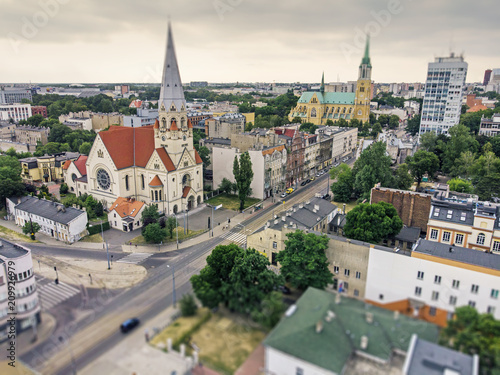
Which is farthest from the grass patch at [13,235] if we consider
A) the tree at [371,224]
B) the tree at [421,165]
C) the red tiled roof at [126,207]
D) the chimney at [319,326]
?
the tree at [421,165]

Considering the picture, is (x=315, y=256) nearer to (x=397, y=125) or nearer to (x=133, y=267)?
(x=133, y=267)

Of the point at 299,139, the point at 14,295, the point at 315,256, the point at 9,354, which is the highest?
the point at 299,139

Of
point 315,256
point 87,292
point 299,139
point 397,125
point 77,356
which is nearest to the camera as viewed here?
point 77,356

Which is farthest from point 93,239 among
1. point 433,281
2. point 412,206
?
point 412,206

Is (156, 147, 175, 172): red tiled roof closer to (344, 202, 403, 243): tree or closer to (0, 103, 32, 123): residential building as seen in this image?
(344, 202, 403, 243): tree

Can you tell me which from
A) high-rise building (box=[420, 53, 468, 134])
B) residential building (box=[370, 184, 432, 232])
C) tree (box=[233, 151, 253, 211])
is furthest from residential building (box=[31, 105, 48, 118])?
residential building (box=[370, 184, 432, 232])

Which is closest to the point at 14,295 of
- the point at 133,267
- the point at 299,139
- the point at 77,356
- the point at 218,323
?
the point at 77,356

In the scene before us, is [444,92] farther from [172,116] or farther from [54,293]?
[54,293]
